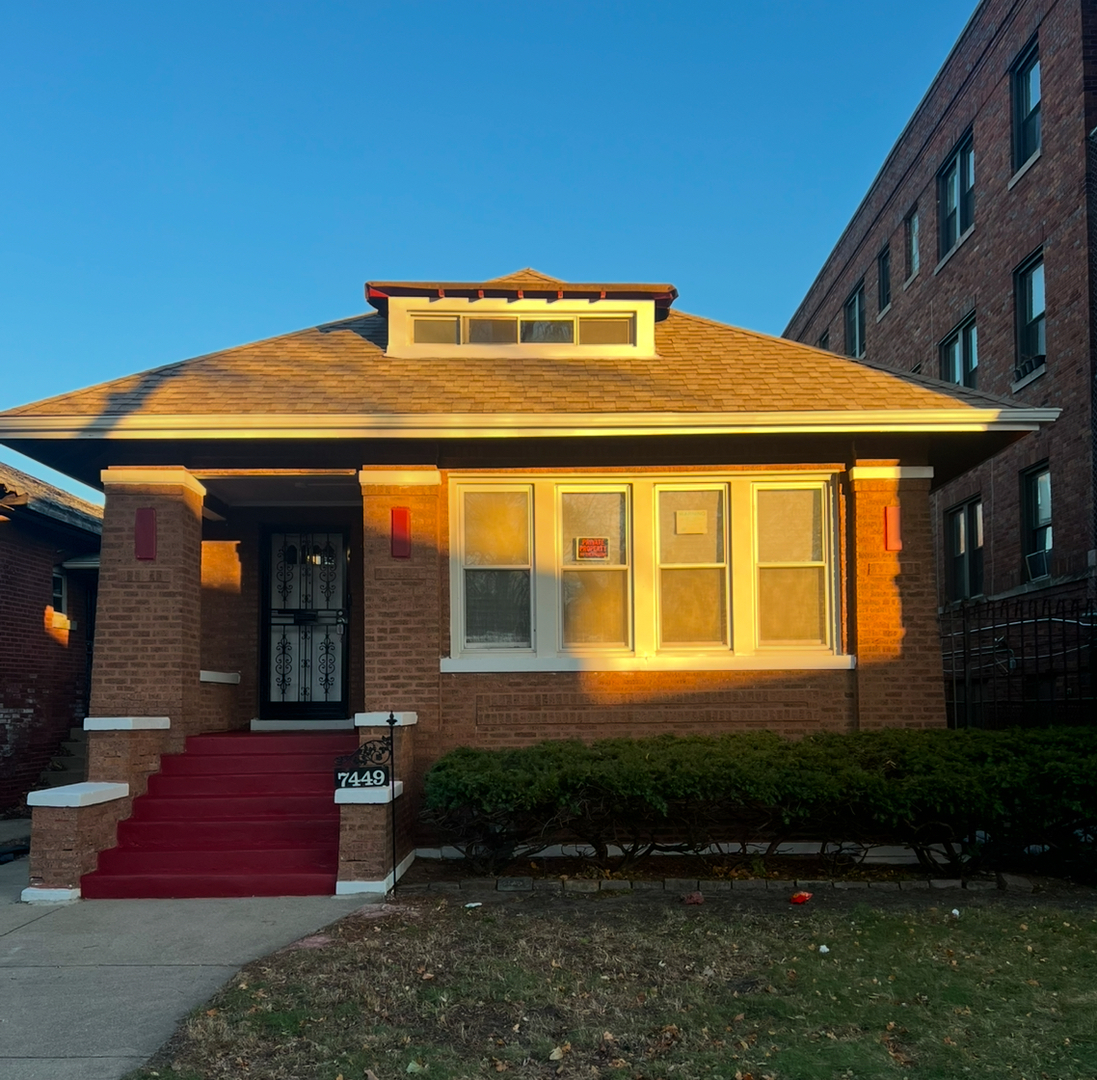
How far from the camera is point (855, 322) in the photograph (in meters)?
26.0

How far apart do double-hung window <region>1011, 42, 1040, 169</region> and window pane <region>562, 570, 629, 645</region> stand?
10938mm

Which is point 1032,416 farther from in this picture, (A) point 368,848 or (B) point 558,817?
(A) point 368,848

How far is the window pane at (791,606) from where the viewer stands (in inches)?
371

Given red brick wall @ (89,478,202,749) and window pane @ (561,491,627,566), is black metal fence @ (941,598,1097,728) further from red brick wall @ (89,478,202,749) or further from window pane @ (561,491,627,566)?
red brick wall @ (89,478,202,749)

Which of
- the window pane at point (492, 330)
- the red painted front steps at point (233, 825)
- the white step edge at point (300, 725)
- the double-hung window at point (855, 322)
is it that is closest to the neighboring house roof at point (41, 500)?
the white step edge at point (300, 725)

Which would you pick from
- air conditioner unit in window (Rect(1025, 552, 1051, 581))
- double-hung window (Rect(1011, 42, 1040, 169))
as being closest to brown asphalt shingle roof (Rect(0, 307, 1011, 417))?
air conditioner unit in window (Rect(1025, 552, 1051, 581))

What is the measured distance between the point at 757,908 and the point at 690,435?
13.0ft

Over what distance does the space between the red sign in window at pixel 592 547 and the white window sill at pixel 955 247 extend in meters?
11.8

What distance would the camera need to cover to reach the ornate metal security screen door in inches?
436

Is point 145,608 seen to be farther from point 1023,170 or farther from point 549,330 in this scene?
point 1023,170

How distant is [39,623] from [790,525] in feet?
32.8

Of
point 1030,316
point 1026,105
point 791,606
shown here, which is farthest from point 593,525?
point 1026,105

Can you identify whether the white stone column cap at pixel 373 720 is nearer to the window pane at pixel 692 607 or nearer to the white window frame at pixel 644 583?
the white window frame at pixel 644 583

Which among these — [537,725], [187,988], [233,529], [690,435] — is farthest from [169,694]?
[690,435]
